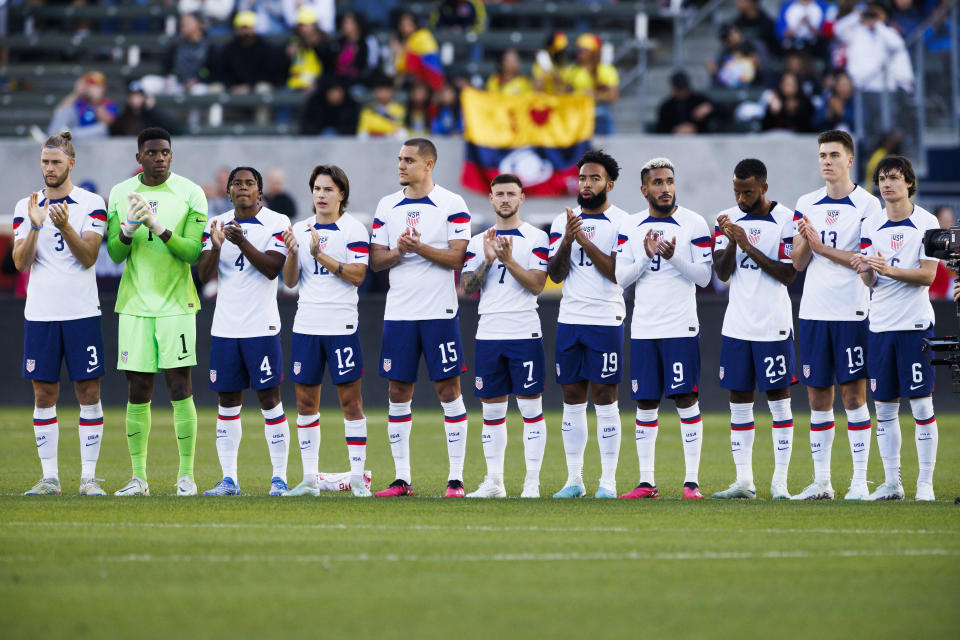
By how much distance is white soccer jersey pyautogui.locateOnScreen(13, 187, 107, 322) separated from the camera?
10438 millimetres

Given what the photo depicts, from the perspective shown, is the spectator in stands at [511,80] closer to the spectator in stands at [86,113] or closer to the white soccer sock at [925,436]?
the spectator in stands at [86,113]

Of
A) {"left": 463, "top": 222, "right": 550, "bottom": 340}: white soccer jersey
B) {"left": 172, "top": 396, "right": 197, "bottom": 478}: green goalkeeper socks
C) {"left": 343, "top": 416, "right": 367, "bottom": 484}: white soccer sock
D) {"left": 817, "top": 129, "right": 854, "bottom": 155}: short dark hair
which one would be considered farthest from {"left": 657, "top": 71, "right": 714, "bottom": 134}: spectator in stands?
{"left": 172, "top": 396, "right": 197, "bottom": 478}: green goalkeeper socks

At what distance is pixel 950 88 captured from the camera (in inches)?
813

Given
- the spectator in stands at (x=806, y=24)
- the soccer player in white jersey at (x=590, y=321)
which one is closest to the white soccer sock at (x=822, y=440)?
the soccer player in white jersey at (x=590, y=321)

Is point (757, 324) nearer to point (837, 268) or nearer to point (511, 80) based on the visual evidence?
point (837, 268)

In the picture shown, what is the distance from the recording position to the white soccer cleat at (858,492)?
10195 mm

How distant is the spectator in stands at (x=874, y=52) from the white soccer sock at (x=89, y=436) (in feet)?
44.5

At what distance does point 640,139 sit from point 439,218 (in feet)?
34.3

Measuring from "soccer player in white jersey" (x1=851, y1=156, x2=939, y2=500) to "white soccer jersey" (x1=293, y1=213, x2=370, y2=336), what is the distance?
373 cm

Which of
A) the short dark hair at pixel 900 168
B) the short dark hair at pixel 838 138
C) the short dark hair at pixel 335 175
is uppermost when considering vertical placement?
the short dark hair at pixel 838 138

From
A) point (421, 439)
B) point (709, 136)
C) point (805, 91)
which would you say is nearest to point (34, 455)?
point (421, 439)

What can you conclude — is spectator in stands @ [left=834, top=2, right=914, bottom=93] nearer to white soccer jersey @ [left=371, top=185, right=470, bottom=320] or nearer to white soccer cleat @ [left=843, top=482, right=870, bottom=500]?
white soccer cleat @ [left=843, top=482, right=870, bottom=500]

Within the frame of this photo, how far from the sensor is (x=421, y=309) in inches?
410

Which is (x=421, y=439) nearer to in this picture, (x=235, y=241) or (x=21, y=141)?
(x=235, y=241)
